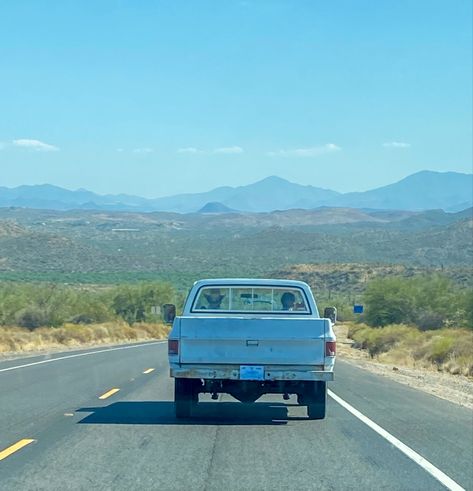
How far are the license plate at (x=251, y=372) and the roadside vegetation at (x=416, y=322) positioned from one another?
2216 cm

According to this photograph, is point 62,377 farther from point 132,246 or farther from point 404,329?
point 132,246

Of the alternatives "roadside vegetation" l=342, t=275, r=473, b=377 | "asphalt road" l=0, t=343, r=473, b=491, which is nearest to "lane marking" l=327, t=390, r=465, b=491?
"asphalt road" l=0, t=343, r=473, b=491

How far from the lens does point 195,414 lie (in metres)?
14.9

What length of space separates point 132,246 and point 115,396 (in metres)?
138

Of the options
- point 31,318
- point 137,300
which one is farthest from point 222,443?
point 137,300

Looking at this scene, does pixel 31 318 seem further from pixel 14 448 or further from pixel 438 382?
pixel 14 448

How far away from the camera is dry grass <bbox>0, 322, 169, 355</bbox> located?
40.4 m

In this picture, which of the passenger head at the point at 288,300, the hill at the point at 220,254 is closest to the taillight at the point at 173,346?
the passenger head at the point at 288,300

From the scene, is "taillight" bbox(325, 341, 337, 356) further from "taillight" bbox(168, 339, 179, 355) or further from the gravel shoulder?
the gravel shoulder

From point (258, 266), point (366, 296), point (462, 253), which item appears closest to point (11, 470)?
point (366, 296)

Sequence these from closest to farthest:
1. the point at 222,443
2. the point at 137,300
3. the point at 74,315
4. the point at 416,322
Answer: the point at 222,443
the point at 416,322
the point at 74,315
the point at 137,300

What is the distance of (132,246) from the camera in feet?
508

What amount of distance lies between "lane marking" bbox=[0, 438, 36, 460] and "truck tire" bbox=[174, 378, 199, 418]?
2.57 meters

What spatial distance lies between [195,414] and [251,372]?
78.8 inches
